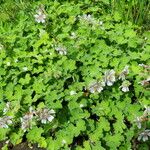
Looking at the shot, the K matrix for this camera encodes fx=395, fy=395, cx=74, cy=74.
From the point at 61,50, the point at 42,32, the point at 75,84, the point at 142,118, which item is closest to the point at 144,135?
the point at 142,118

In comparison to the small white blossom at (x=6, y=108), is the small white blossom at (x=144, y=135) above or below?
below

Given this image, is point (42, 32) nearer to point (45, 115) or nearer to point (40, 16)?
point (40, 16)

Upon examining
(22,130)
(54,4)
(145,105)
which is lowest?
(22,130)

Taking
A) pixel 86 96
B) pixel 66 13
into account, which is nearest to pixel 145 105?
pixel 86 96

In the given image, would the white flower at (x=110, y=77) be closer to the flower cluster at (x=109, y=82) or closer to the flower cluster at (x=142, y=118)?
the flower cluster at (x=109, y=82)

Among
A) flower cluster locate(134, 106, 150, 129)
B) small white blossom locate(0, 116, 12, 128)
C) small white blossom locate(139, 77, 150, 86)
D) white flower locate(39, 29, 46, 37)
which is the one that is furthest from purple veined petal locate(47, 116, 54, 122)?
white flower locate(39, 29, 46, 37)

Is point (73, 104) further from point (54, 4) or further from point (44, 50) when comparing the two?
point (54, 4)

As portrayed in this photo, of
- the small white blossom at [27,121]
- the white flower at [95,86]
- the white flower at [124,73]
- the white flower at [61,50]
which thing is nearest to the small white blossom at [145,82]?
the white flower at [124,73]

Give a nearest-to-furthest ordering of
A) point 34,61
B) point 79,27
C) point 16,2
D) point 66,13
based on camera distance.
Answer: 1. point 34,61
2. point 79,27
3. point 66,13
4. point 16,2

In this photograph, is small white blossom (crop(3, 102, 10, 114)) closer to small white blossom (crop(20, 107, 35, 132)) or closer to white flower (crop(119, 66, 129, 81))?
small white blossom (crop(20, 107, 35, 132))
